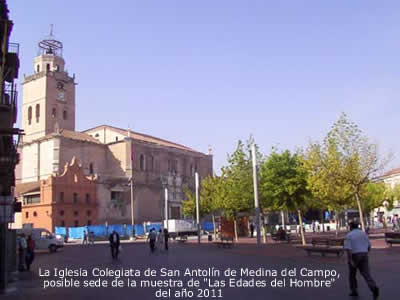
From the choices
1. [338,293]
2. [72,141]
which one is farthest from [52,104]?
[338,293]

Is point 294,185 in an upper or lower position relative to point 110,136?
lower

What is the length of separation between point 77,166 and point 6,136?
55.1 m

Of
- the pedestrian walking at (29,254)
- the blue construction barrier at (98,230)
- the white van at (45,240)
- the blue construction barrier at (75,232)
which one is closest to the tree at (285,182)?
the pedestrian walking at (29,254)

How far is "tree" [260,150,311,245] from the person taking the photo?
111 feet

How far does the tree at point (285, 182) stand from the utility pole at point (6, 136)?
60.5 ft

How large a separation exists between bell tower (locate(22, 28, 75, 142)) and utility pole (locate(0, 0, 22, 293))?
62.5 meters

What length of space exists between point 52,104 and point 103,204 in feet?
80.8

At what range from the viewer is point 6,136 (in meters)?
20.2

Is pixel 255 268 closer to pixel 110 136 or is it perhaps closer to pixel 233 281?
pixel 233 281

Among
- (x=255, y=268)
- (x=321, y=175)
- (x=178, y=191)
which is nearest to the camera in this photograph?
(x=255, y=268)

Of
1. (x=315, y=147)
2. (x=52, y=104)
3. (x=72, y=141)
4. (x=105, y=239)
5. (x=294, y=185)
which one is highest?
(x=52, y=104)

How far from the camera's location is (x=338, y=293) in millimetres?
11672

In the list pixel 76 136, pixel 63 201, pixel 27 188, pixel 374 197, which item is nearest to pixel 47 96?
pixel 76 136

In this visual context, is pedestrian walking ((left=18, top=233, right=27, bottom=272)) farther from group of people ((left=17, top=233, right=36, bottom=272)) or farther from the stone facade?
the stone facade
